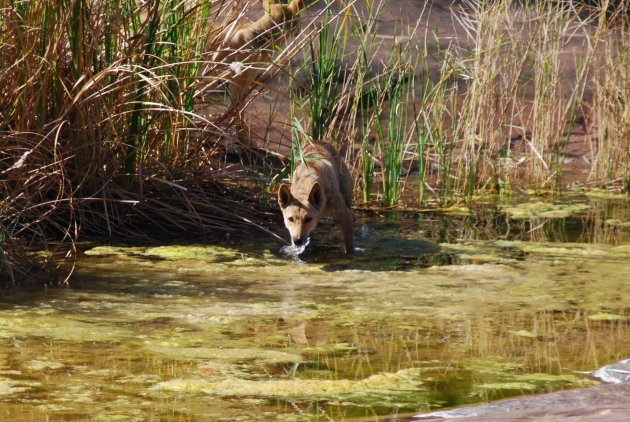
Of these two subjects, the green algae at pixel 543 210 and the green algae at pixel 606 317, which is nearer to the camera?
the green algae at pixel 606 317

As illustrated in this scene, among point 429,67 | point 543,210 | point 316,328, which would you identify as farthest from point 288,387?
point 429,67

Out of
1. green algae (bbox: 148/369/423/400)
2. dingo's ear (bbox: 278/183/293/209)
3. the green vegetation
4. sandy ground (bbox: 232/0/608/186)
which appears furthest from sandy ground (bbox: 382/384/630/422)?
sandy ground (bbox: 232/0/608/186)

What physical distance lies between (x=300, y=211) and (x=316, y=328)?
→ 7.19 ft

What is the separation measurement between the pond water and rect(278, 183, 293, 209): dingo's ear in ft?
1.11

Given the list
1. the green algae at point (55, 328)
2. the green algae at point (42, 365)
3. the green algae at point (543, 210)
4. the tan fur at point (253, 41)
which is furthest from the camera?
the green algae at point (543, 210)

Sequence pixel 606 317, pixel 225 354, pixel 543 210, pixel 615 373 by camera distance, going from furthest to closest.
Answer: pixel 543 210, pixel 606 317, pixel 225 354, pixel 615 373

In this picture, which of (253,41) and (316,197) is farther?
(253,41)

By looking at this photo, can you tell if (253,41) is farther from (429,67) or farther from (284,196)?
(429,67)

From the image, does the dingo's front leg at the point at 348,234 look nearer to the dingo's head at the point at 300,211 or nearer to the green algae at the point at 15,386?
the dingo's head at the point at 300,211

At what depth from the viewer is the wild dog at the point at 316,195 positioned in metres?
7.58

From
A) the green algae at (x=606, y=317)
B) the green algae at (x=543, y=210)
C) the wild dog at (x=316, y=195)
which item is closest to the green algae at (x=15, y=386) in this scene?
the green algae at (x=606, y=317)

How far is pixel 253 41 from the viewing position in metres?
9.27

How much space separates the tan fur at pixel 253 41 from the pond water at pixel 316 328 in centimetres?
135

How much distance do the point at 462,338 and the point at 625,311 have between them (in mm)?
1151
